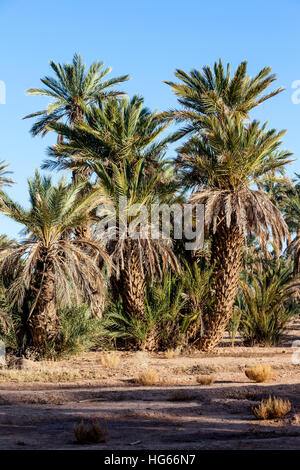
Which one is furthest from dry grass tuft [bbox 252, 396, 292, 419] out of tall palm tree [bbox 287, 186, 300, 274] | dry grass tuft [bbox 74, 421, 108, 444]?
tall palm tree [bbox 287, 186, 300, 274]

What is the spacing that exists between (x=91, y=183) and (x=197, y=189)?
471 cm

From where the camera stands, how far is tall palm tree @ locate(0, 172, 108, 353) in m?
16.8

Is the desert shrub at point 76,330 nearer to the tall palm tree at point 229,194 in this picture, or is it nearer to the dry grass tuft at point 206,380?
the tall palm tree at point 229,194

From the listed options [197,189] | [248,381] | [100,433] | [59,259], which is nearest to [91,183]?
[197,189]

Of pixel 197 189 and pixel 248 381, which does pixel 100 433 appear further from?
pixel 197 189

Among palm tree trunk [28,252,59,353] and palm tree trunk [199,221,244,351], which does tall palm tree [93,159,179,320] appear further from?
palm tree trunk [28,252,59,353]

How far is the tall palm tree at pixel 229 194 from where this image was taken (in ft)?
62.6

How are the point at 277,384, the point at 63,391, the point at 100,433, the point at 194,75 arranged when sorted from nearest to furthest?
the point at 100,433 → the point at 63,391 → the point at 277,384 → the point at 194,75

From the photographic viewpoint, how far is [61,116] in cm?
2678

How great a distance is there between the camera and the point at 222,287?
20344 millimetres

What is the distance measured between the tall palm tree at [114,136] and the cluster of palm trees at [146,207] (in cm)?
5

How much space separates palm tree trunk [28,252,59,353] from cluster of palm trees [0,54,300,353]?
0.03 metres

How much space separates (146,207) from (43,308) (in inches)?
201

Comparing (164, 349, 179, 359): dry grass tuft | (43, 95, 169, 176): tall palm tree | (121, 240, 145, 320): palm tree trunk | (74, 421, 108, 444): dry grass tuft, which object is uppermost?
(43, 95, 169, 176): tall palm tree
